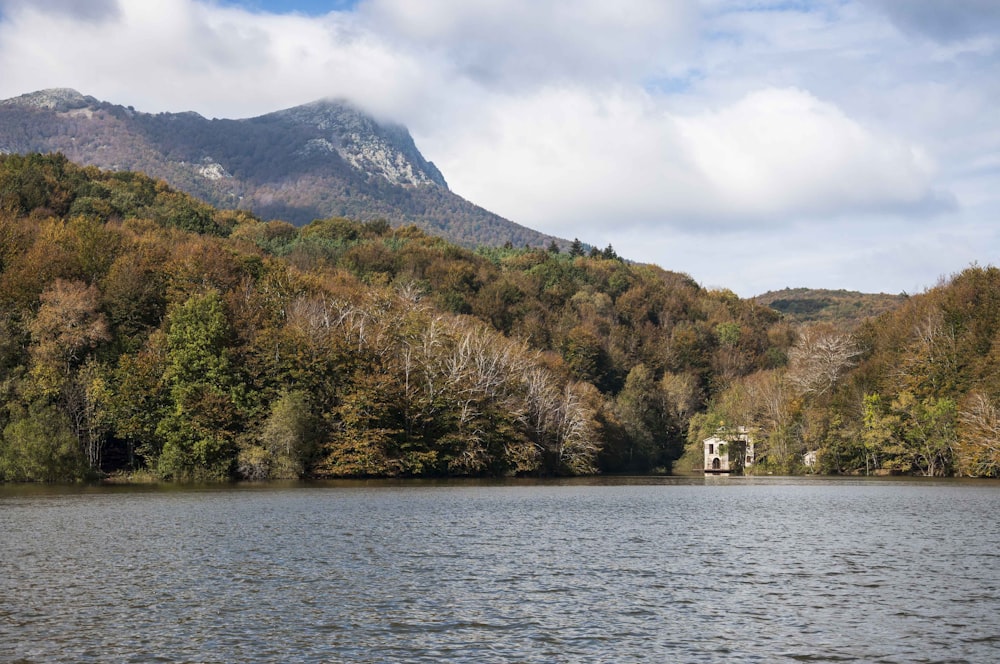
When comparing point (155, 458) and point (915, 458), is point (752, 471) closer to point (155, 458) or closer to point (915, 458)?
point (915, 458)

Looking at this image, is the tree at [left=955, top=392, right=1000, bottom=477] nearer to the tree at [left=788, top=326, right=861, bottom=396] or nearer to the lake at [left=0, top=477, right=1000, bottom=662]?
the tree at [left=788, top=326, right=861, bottom=396]

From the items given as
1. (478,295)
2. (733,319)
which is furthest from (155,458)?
(733,319)

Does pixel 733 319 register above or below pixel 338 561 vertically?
Answer: above

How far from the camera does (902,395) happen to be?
10256 cm

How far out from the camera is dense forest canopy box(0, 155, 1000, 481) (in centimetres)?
8244

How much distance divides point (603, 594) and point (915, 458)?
90342 millimetres

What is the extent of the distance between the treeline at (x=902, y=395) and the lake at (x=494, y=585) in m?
48.9

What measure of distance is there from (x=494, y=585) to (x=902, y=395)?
8709cm

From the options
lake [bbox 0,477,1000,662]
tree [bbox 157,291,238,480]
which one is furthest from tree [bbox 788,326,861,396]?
tree [bbox 157,291,238,480]

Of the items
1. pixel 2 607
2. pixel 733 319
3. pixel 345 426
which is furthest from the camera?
pixel 733 319

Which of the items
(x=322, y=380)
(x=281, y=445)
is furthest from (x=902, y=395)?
(x=281, y=445)

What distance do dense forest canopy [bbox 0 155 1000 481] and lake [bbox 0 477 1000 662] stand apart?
31252mm

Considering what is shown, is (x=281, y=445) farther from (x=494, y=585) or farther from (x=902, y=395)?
(x=902, y=395)

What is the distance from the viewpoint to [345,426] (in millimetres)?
90938
